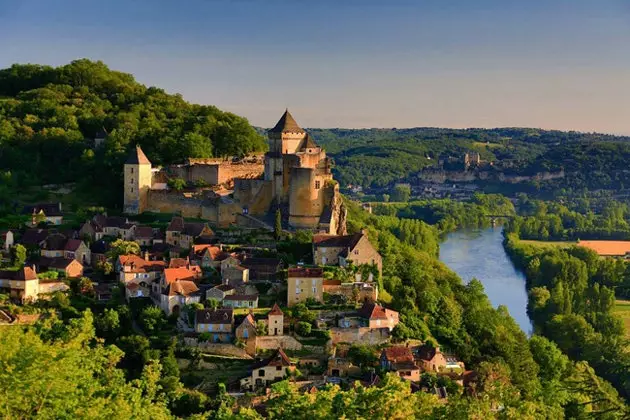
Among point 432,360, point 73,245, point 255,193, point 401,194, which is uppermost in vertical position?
point 255,193

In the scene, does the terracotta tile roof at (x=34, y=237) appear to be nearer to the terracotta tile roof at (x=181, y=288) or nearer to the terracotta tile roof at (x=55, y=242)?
the terracotta tile roof at (x=55, y=242)

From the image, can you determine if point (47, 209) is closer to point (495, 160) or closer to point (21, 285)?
point (21, 285)

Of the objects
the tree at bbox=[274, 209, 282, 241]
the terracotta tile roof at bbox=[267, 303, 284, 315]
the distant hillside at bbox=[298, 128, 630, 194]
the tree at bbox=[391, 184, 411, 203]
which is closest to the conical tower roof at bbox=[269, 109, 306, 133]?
the tree at bbox=[274, 209, 282, 241]

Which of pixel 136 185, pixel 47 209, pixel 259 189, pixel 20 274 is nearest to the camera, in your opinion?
pixel 20 274

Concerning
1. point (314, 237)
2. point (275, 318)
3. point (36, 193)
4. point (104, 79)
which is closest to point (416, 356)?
point (275, 318)

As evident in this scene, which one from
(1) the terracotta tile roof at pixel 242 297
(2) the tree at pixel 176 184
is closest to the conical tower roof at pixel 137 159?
(2) the tree at pixel 176 184

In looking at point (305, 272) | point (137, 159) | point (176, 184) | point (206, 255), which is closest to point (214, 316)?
point (305, 272)

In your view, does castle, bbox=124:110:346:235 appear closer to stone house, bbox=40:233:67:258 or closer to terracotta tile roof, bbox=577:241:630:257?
stone house, bbox=40:233:67:258
